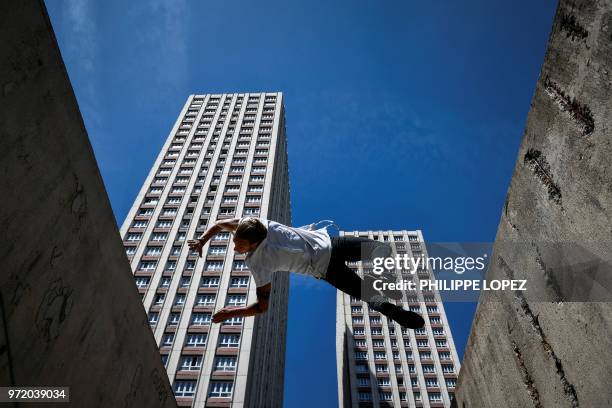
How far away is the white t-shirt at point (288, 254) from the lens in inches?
153

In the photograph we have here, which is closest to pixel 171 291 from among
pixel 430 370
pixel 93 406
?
pixel 93 406

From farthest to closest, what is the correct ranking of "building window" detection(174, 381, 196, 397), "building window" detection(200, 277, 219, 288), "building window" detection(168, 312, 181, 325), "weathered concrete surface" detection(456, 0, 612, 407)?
"building window" detection(200, 277, 219, 288), "building window" detection(168, 312, 181, 325), "building window" detection(174, 381, 196, 397), "weathered concrete surface" detection(456, 0, 612, 407)

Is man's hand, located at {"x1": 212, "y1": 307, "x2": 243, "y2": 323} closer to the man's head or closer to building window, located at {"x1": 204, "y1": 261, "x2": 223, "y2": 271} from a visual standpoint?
the man's head

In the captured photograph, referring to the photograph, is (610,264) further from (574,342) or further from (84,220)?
(84,220)

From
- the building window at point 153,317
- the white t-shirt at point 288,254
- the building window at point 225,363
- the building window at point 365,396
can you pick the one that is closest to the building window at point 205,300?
the building window at point 153,317

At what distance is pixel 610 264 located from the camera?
5.81ft

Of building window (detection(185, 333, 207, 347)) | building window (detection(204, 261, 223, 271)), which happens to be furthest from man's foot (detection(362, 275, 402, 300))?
building window (detection(204, 261, 223, 271))

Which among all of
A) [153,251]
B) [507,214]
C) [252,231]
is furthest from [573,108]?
[153,251]

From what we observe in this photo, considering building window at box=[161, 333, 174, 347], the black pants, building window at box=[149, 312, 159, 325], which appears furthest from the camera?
building window at box=[149, 312, 159, 325]

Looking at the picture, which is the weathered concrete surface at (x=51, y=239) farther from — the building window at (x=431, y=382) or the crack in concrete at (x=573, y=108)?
the building window at (x=431, y=382)

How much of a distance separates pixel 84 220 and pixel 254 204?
36.1 metres

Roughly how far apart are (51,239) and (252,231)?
6.28ft

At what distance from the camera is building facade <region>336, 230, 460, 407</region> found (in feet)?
145

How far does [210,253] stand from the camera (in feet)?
117
